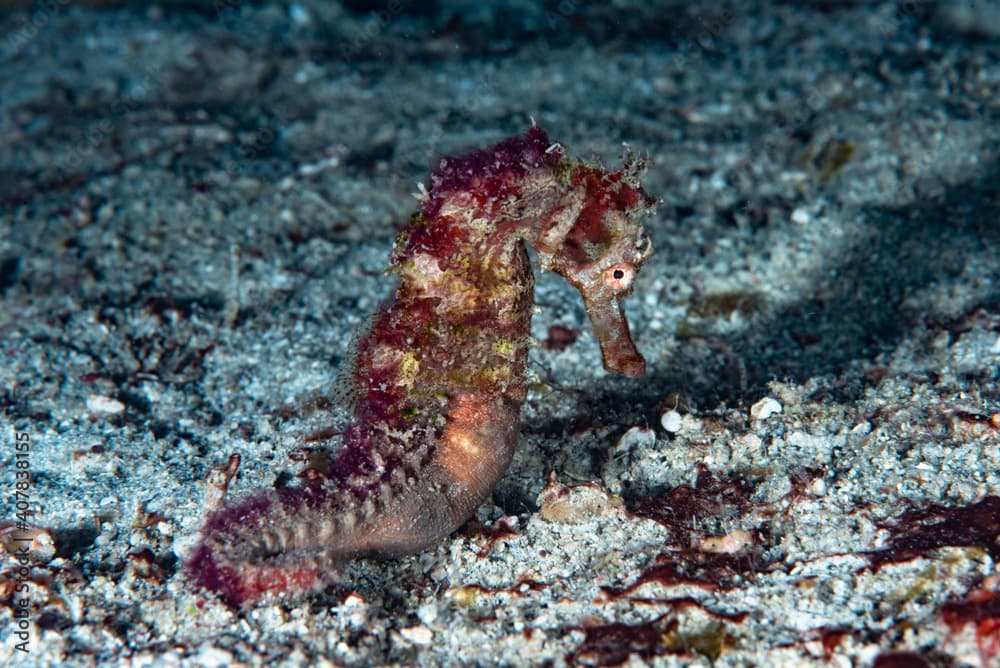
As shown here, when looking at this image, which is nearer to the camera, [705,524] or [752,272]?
[705,524]

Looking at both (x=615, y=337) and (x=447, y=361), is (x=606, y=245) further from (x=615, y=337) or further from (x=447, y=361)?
(x=447, y=361)

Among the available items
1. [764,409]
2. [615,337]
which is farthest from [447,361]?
[764,409]

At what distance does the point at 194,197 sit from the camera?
19.0 feet

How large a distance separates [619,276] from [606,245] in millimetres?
133

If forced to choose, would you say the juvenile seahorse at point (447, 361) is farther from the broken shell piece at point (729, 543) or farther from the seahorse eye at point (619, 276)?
the broken shell piece at point (729, 543)

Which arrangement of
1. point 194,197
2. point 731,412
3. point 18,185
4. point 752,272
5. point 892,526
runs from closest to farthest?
point 892,526, point 731,412, point 752,272, point 194,197, point 18,185

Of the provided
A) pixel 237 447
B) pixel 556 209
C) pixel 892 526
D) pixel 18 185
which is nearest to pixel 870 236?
pixel 892 526

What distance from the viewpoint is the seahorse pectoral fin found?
307 cm

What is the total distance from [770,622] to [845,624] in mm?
230

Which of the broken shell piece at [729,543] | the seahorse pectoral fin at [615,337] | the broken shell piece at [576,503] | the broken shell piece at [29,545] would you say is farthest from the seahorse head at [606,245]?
the broken shell piece at [29,545]

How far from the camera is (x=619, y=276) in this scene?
299cm

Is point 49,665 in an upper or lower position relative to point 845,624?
lower

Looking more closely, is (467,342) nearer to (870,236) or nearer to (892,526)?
(892,526)

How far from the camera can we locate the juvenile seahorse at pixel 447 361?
9.07 ft
